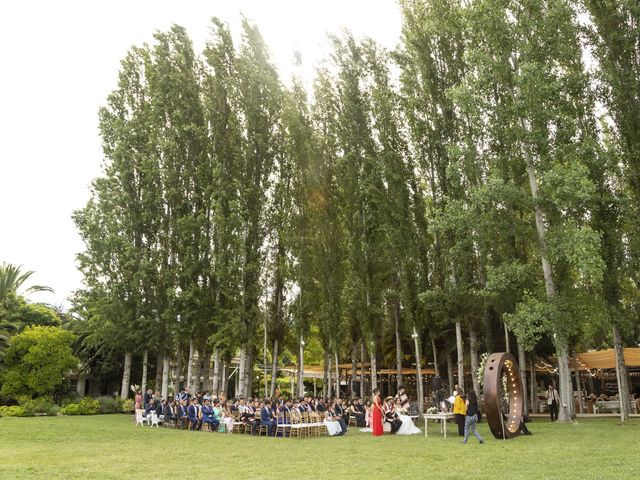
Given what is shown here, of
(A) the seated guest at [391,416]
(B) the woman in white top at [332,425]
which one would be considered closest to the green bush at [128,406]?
(B) the woman in white top at [332,425]

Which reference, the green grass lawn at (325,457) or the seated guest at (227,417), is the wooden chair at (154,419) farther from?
the green grass lawn at (325,457)

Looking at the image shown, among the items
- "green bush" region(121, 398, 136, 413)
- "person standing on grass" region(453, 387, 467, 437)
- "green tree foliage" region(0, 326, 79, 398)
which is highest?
"green tree foliage" region(0, 326, 79, 398)

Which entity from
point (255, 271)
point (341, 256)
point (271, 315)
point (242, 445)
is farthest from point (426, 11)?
point (242, 445)

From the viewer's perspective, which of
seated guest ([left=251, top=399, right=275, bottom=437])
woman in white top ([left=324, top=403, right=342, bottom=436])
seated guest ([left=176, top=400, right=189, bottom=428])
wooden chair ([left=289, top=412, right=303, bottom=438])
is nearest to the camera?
wooden chair ([left=289, top=412, right=303, bottom=438])

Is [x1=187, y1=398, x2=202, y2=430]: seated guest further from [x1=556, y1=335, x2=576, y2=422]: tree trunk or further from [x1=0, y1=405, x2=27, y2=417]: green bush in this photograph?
[x1=556, y1=335, x2=576, y2=422]: tree trunk

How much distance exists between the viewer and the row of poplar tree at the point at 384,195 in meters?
19.3

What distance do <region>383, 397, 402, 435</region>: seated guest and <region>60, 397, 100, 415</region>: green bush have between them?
1829 cm

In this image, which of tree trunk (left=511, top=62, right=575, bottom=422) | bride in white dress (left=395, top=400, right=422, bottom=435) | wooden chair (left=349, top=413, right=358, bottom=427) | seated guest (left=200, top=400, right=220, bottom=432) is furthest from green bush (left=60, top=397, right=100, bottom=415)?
tree trunk (left=511, top=62, right=575, bottom=422)

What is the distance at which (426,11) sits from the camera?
79.5 ft

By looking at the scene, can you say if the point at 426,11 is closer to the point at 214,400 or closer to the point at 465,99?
the point at 465,99

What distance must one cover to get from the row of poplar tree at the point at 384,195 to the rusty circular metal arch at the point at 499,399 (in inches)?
78.3

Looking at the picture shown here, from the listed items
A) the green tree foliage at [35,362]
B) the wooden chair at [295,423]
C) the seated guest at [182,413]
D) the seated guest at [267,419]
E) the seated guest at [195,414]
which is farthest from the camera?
the green tree foliage at [35,362]

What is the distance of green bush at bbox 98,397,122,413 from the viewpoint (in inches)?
1214


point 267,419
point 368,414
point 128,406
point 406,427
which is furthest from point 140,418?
point 406,427
